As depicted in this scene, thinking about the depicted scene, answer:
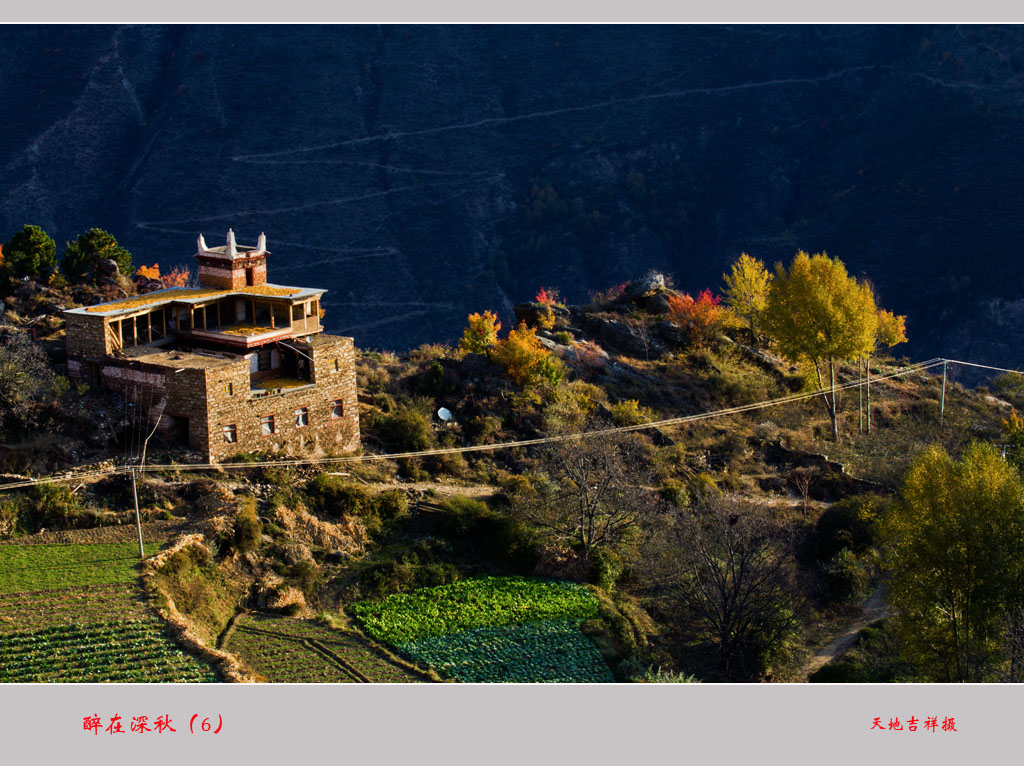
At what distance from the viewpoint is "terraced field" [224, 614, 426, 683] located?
2566 cm

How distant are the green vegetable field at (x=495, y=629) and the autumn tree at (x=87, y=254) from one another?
1978cm

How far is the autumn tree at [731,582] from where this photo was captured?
29078mm

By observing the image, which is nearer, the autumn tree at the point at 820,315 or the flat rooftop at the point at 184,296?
the flat rooftop at the point at 184,296

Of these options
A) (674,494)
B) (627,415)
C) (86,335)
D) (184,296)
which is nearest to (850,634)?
(674,494)

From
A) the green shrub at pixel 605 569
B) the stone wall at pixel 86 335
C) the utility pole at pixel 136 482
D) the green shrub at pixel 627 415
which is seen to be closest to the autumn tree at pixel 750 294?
the green shrub at pixel 627 415

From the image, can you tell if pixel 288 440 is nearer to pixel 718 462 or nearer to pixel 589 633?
pixel 589 633

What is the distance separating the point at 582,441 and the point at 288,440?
9029 mm

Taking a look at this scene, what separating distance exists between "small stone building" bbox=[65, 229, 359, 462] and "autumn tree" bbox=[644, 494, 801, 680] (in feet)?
34.3

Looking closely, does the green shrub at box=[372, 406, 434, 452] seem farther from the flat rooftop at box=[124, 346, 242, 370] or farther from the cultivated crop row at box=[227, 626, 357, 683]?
the cultivated crop row at box=[227, 626, 357, 683]

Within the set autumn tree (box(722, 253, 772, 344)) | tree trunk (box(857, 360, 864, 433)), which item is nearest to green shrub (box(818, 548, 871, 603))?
tree trunk (box(857, 360, 864, 433))

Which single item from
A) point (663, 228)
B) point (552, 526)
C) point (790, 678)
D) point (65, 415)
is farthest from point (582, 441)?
point (663, 228)

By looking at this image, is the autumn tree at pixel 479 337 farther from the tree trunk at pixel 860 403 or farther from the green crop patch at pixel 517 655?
the green crop patch at pixel 517 655

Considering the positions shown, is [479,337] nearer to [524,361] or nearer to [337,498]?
[524,361]

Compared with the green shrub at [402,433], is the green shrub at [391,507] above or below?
below
